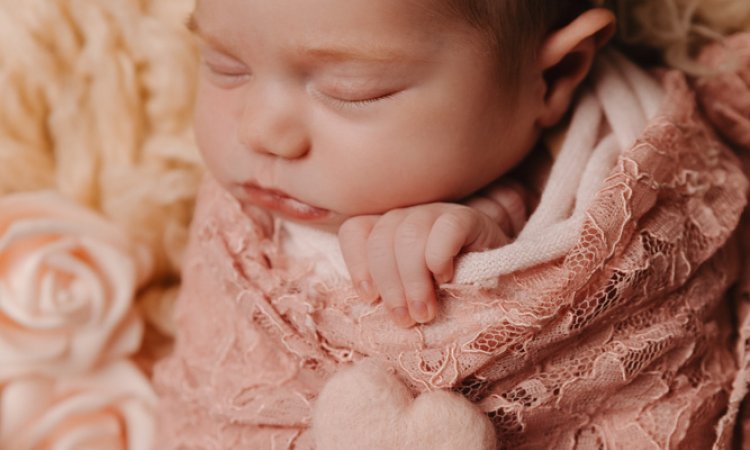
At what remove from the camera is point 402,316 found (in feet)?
3.33

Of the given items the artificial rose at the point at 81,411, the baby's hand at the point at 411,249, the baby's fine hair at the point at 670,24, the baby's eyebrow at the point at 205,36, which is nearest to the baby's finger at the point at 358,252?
the baby's hand at the point at 411,249

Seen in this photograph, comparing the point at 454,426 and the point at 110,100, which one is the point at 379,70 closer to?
the point at 454,426

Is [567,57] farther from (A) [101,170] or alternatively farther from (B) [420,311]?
(A) [101,170]

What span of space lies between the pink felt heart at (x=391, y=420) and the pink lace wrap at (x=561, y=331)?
5 centimetres

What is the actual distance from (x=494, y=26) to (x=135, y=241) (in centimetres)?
71

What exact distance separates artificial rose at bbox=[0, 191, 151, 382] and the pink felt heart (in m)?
0.52

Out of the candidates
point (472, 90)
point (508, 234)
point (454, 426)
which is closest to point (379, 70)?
point (472, 90)

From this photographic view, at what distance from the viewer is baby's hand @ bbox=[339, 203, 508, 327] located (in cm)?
100

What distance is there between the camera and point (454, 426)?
94 centimetres

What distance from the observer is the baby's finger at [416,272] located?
100 cm

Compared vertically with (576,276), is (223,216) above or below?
below

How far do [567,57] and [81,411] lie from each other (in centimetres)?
85

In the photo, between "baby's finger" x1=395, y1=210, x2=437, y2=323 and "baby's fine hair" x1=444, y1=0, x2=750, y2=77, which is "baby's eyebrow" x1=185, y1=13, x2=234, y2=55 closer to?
"baby's finger" x1=395, y1=210, x2=437, y2=323

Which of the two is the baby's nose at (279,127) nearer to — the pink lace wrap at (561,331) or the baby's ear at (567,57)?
the pink lace wrap at (561,331)
